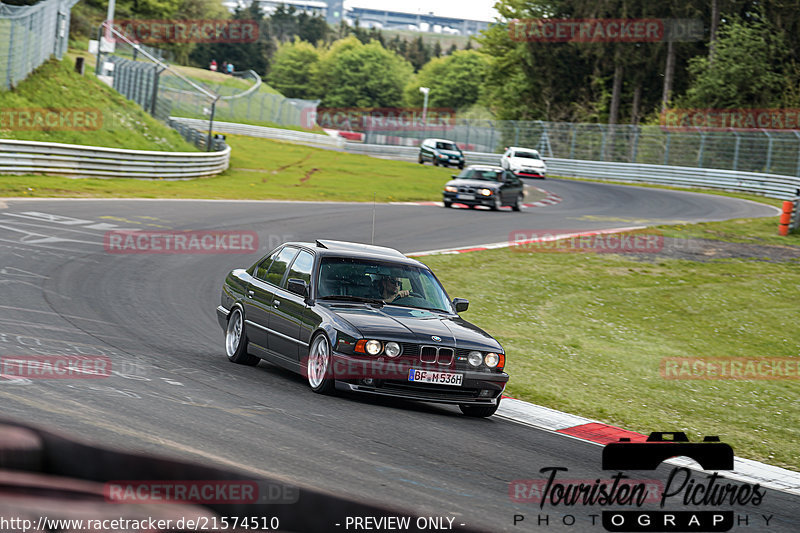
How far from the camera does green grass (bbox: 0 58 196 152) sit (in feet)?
103

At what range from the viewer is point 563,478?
21.4 ft

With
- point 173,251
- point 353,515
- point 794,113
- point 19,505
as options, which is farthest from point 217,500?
point 794,113

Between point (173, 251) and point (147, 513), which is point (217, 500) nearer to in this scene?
point (147, 513)

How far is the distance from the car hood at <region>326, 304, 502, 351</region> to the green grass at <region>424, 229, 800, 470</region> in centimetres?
153

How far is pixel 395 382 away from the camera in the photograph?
8.38 m

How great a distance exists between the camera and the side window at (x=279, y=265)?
10211 millimetres

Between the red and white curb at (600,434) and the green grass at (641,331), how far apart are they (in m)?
0.34
